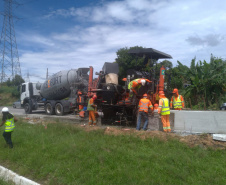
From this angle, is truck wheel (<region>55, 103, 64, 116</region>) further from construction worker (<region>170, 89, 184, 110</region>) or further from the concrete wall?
the concrete wall

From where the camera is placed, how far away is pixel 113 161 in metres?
4.85

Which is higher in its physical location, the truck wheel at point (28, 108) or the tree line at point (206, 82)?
the tree line at point (206, 82)

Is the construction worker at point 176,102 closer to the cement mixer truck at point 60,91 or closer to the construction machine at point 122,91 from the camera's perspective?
the construction machine at point 122,91

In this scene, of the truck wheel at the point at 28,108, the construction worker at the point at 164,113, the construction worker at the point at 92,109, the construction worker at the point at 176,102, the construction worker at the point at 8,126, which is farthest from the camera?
the truck wheel at the point at 28,108

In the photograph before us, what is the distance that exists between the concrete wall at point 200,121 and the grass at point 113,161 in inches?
58.7

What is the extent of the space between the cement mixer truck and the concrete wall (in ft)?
25.8

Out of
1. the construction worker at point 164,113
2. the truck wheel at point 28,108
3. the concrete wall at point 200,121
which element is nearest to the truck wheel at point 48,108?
the truck wheel at point 28,108

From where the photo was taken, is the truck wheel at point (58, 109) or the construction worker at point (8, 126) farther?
the truck wheel at point (58, 109)

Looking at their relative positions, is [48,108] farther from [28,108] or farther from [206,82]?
[206,82]

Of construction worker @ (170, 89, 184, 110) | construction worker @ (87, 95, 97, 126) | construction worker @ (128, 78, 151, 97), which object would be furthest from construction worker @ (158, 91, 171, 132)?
construction worker @ (87, 95, 97, 126)

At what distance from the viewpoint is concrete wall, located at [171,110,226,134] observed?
21.6ft

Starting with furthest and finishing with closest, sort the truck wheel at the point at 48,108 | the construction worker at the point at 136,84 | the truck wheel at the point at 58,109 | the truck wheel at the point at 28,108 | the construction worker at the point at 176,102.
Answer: the truck wheel at the point at 28,108 → the truck wheel at the point at 48,108 → the truck wheel at the point at 58,109 → the construction worker at the point at 176,102 → the construction worker at the point at 136,84

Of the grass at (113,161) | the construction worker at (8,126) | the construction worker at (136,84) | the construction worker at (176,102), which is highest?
the construction worker at (136,84)

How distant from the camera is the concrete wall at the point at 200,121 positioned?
6582mm
